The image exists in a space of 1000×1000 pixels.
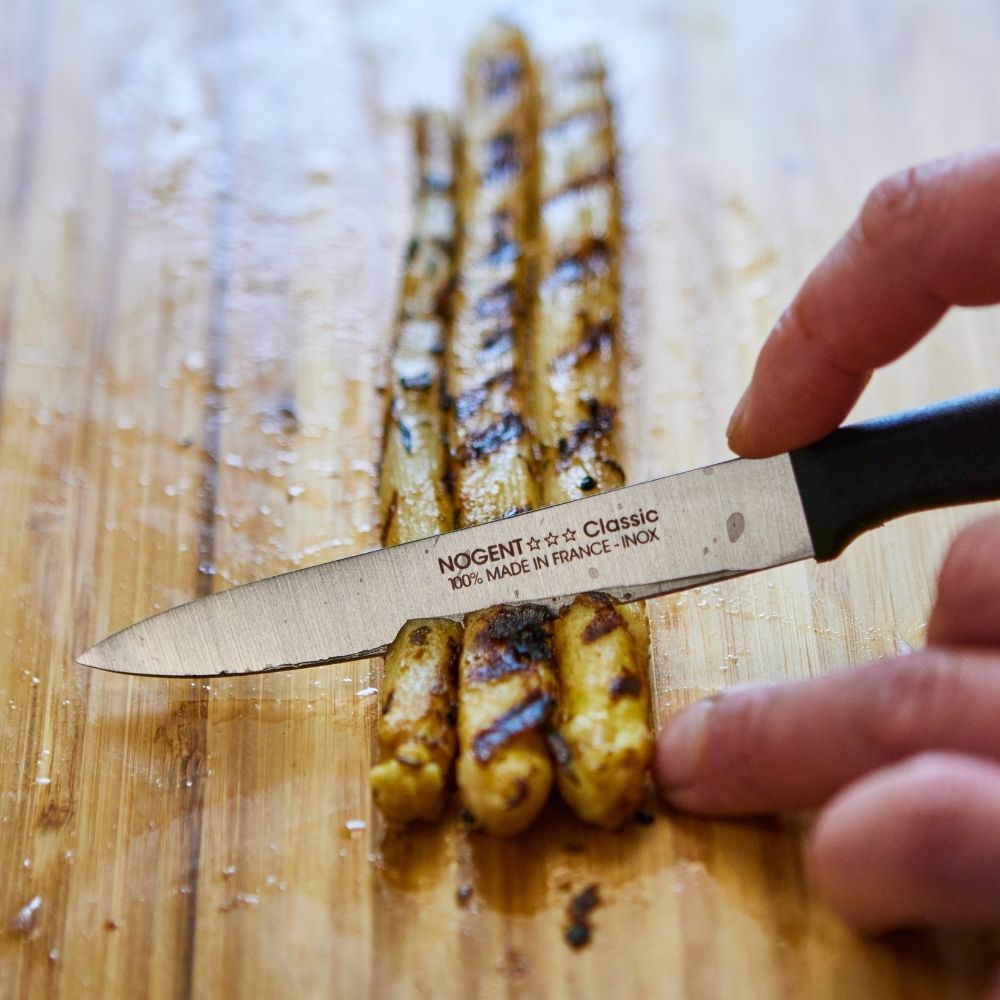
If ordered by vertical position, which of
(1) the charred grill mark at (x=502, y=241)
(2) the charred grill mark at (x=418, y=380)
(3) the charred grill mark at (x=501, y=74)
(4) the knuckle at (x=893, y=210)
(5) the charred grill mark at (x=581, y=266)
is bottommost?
(4) the knuckle at (x=893, y=210)

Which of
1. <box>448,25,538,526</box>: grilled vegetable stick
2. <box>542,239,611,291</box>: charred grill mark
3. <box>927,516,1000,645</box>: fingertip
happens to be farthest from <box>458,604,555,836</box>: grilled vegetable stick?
<box>542,239,611,291</box>: charred grill mark

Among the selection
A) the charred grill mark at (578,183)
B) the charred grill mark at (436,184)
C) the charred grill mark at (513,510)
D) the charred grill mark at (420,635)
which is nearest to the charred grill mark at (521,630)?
the charred grill mark at (420,635)

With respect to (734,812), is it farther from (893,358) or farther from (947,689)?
(893,358)

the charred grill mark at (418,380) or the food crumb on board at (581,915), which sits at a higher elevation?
the charred grill mark at (418,380)

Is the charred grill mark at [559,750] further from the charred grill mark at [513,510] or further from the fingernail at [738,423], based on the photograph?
the fingernail at [738,423]

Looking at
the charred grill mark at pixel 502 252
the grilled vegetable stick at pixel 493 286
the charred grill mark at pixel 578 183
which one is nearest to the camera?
the grilled vegetable stick at pixel 493 286

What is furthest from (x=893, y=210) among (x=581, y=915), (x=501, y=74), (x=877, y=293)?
(x=501, y=74)

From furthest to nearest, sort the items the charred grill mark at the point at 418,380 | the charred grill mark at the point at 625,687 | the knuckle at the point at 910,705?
the charred grill mark at the point at 418,380 → the charred grill mark at the point at 625,687 → the knuckle at the point at 910,705

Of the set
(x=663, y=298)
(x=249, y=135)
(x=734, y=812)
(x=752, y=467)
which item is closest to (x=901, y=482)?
(x=752, y=467)
